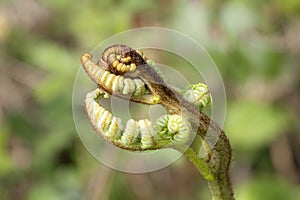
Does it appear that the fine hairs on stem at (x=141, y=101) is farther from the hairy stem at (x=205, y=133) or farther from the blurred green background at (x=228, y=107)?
the blurred green background at (x=228, y=107)

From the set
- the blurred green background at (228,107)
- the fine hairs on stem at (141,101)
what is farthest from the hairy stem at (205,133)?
the blurred green background at (228,107)

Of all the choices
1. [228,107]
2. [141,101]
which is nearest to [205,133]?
[141,101]

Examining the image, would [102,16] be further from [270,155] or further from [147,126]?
[147,126]

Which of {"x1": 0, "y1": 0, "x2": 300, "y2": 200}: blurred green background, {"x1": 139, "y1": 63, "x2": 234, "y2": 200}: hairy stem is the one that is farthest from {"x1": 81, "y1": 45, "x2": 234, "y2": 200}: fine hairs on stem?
{"x1": 0, "y1": 0, "x2": 300, "y2": 200}: blurred green background

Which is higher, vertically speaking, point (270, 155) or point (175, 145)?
point (270, 155)

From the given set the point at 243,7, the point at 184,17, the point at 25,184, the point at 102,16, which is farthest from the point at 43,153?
the point at 243,7
